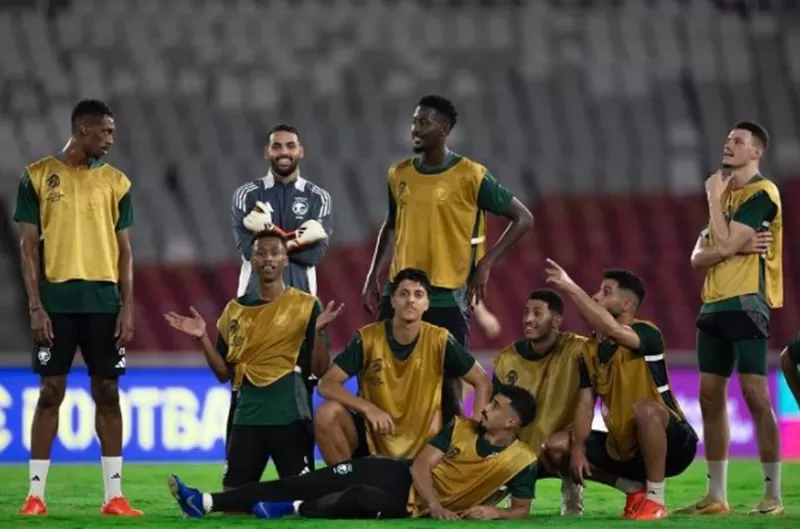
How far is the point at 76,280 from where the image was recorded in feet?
23.0

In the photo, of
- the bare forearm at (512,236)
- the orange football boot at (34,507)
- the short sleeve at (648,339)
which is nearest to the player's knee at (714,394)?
the short sleeve at (648,339)

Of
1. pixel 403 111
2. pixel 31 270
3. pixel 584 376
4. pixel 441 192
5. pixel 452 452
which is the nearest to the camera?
pixel 452 452

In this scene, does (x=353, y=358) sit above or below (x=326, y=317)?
below

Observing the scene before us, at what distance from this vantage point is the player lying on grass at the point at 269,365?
7.07m

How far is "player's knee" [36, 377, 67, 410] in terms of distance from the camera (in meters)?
6.99

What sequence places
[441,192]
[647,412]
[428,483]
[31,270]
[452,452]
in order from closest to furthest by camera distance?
[428,483] < [452,452] < [647,412] < [31,270] < [441,192]

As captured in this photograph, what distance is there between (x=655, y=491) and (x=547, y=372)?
734 millimetres

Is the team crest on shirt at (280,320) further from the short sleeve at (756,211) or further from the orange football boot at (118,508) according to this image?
the short sleeve at (756,211)

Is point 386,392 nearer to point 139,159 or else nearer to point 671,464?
point 671,464

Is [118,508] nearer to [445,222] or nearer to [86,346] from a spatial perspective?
[86,346]

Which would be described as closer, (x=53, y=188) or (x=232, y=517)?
(x=232, y=517)

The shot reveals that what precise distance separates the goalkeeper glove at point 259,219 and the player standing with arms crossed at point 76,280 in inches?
28.1

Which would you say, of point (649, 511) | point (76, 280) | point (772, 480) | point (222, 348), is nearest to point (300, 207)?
point (222, 348)

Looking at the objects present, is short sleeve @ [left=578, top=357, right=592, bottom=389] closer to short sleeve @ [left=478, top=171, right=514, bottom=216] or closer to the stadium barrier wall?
short sleeve @ [left=478, top=171, right=514, bottom=216]
